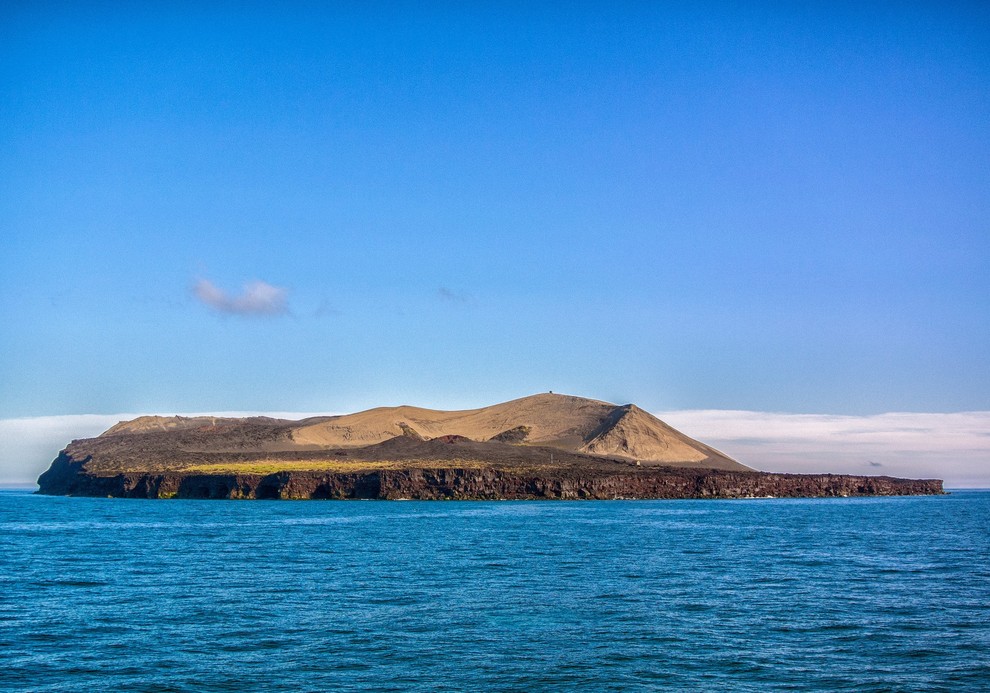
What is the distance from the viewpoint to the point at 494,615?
3778cm

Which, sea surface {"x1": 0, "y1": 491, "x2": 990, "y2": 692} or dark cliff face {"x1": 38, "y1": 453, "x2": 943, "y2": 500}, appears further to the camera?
dark cliff face {"x1": 38, "y1": 453, "x2": 943, "y2": 500}

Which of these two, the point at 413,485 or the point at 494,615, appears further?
the point at 413,485

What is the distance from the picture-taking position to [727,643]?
32.5 meters

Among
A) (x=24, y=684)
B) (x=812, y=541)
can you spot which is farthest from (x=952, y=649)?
(x=812, y=541)

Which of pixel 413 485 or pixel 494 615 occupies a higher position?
pixel 413 485

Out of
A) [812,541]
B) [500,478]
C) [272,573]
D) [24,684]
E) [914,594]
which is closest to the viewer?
[24,684]

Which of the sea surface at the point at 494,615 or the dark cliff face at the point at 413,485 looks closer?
the sea surface at the point at 494,615

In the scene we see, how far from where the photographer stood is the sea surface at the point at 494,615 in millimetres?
28141

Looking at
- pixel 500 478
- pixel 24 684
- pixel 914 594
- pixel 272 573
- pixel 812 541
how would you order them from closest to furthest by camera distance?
1. pixel 24 684
2. pixel 914 594
3. pixel 272 573
4. pixel 812 541
5. pixel 500 478

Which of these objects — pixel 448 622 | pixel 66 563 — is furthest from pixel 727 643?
pixel 66 563

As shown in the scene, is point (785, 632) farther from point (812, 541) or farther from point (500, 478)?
point (500, 478)

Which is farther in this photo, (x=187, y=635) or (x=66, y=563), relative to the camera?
(x=66, y=563)

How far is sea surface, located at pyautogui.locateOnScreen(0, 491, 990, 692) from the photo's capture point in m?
28.1

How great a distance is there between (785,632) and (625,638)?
6544 mm
